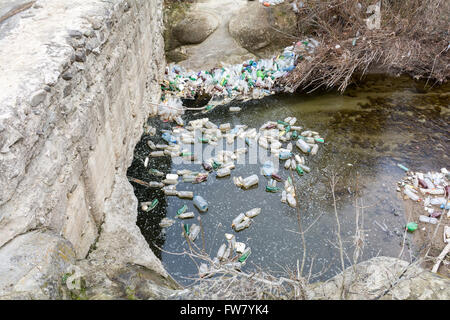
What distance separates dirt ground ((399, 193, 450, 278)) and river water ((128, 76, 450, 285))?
93mm

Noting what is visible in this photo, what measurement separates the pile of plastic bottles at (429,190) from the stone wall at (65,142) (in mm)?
3302

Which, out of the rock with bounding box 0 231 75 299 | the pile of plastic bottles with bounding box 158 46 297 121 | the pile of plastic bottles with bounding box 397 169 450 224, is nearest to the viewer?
the rock with bounding box 0 231 75 299

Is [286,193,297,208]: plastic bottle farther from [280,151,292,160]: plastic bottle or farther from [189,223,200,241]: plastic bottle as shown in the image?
[189,223,200,241]: plastic bottle

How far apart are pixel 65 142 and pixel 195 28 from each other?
17.4 ft

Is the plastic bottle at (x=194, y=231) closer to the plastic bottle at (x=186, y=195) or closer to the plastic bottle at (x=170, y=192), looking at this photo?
the plastic bottle at (x=186, y=195)

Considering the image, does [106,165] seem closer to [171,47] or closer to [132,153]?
[132,153]

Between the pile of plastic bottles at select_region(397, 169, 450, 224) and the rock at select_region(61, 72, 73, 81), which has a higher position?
the rock at select_region(61, 72, 73, 81)

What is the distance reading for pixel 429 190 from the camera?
15.1 ft

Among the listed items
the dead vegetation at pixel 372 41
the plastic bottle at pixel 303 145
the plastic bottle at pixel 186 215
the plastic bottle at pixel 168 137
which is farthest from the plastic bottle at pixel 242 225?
the dead vegetation at pixel 372 41

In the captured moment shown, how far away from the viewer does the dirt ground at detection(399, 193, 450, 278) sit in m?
3.75

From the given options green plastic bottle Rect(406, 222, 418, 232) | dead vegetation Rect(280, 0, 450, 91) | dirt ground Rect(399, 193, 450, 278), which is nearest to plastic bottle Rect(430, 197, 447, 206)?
dirt ground Rect(399, 193, 450, 278)

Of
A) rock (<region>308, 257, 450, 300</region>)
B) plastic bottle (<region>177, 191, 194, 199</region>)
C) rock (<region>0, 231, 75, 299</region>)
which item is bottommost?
plastic bottle (<region>177, 191, 194, 199</region>)
